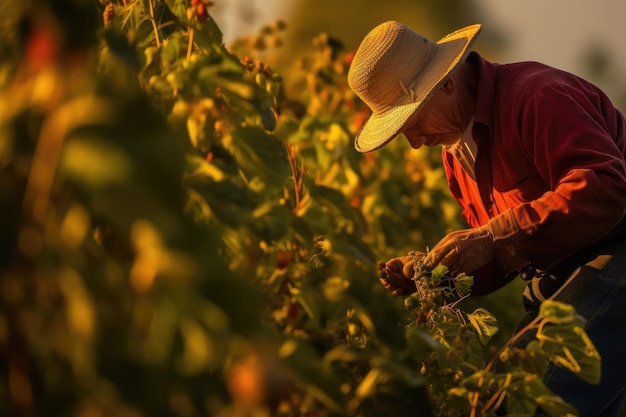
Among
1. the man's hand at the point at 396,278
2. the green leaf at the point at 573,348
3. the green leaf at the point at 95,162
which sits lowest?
the man's hand at the point at 396,278

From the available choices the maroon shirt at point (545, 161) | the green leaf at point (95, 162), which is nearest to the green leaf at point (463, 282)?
the maroon shirt at point (545, 161)

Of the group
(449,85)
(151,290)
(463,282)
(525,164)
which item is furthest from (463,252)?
(151,290)

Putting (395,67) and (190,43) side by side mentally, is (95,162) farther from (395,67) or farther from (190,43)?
(395,67)

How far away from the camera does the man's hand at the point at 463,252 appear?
9.70 feet

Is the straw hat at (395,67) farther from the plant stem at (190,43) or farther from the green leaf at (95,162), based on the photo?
the green leaf at (95,162)

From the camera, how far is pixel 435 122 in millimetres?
3275

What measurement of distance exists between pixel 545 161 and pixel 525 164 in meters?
0.13

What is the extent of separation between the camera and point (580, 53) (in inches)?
482

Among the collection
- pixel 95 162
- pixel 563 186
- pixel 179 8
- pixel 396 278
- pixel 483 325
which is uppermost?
pixel 95 162

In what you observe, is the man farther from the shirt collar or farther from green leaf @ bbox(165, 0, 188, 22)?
green leaf @ bbox(165, 0, 188, 22)

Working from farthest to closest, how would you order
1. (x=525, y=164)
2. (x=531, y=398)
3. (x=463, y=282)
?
(x=525, y=164) → (x=463, y=282) → (x=531, y=398)

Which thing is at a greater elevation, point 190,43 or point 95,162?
point 95,162

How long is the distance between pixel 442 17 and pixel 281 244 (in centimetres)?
1442

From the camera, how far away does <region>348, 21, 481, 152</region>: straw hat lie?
10.7 ft
